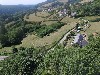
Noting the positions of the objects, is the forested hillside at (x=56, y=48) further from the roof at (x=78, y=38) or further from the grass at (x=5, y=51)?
the roof at (x=78, y=38)

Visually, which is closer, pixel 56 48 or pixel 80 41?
pixel 56 48

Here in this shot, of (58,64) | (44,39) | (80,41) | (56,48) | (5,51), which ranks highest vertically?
(58,64)

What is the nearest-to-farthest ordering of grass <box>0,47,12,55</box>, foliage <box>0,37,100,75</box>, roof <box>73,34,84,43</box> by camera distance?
1. foliage <box>0,37,100,75</box>
2. roof <box>73,34,84,43</box>
3. grass <box>0,47,12,55</box>

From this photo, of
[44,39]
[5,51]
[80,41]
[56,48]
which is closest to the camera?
[56,48]

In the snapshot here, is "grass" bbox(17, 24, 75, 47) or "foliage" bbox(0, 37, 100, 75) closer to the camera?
"foliage" bbox(0, 37, 100, 75)

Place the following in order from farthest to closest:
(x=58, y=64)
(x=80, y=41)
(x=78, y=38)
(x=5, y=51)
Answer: (x=5, y=51), (x=78, y=38), (x=80, y=41), (x=58, y=64)

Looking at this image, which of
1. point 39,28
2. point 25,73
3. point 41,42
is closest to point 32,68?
point 25,73

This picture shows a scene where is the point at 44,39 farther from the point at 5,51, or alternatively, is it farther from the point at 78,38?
the point at 78,38

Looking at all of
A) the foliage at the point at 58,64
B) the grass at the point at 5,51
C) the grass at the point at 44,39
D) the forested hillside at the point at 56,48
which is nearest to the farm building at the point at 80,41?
the forested hillside at the point at 56,48

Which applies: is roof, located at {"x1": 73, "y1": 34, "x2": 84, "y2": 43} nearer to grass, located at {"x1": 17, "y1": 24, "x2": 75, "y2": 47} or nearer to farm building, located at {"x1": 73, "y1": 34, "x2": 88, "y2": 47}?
farm building, located at {"x1": 73, "y1": 34, "x2": 88, "y2": 47}

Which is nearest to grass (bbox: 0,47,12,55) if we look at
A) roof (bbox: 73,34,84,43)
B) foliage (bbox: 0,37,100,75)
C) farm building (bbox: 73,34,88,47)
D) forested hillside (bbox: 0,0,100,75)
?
forested hillside (bbox: 0,0,100,75)

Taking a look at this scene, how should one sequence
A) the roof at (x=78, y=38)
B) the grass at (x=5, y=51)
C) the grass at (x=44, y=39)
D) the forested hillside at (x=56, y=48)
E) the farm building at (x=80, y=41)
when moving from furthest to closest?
1. the grass at (x=44, y=39)
2. the grass at (x=5, y=51)
3. the roof at (x=78, y=38)
4. the farm building at (x=80, y=41)
5. the forested hillside at (x=56, y=48)

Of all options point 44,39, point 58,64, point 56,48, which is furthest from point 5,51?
point 58,64

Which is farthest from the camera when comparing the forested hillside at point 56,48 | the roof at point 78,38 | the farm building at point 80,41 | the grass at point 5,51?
the grass at point 5,51
